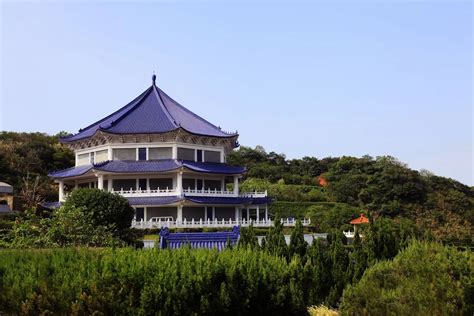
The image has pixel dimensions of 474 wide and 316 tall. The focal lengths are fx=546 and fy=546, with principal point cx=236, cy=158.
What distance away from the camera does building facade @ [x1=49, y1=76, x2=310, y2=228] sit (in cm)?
3678

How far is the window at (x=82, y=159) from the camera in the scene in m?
42.1

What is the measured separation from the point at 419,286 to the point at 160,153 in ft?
110

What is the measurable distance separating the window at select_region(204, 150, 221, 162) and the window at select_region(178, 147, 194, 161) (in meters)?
1.33

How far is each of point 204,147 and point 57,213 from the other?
25.7 meters

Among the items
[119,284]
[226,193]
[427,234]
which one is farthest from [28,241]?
[226,193]

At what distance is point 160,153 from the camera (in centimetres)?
3944

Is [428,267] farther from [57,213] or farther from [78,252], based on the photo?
[57,213]

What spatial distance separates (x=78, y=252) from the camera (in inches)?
292

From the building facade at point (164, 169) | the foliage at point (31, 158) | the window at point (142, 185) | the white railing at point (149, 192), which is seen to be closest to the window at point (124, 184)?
the building facade at point (164, 169)

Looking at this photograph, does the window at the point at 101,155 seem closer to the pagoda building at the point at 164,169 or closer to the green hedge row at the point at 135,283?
the pagoda building at the point at 164,169

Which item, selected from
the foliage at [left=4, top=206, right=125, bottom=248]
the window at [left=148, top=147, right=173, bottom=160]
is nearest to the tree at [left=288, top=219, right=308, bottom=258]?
the foliage at [left=4, top=206, right=125, bottom=248]

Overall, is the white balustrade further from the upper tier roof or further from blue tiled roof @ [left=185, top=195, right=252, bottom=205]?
the upper tier roof

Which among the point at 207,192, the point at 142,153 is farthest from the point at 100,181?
the point at 207,192

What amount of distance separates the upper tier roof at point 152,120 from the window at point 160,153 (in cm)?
136
